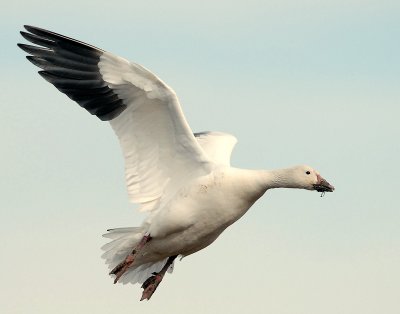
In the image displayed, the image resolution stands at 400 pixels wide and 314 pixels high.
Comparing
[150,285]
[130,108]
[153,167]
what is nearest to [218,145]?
[153,167]

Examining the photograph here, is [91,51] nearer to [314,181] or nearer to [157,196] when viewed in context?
[157,196]

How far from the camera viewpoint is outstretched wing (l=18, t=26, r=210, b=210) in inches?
722

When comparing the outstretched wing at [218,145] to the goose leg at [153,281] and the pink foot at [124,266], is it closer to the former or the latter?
the goose leg at [153,281]

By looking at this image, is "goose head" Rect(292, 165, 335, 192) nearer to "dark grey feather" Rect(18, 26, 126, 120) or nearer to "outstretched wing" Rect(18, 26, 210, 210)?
"outstretched wing" Rect(18, 26, 210, 210)

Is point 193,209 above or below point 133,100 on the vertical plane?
below

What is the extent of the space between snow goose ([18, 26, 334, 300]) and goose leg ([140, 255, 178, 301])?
21 mm

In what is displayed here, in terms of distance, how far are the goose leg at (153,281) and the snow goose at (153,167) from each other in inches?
0.8

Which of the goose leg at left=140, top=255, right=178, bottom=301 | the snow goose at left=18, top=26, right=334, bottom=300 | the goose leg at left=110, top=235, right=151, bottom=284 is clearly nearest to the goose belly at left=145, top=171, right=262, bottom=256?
the snow goose at left=18, top=26, right=334, bottom=300

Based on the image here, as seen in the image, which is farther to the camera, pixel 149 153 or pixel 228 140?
pixel 228 140

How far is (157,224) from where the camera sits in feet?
60.9

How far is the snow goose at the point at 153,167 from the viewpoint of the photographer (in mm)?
18094

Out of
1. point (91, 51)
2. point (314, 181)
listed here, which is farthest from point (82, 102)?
point (314, 181)

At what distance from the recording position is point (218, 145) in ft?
67.8

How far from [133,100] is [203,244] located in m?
2.25
